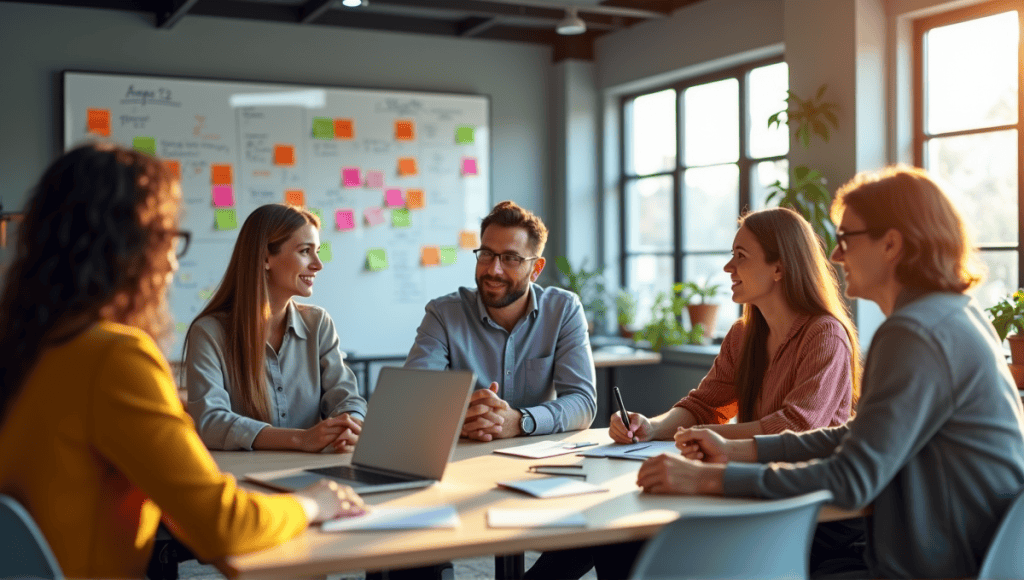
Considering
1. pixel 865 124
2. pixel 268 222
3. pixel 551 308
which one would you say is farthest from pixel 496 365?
pixel 865 124

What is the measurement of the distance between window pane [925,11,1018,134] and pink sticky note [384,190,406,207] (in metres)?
3.00

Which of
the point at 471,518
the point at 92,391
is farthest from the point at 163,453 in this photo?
the point at 471,518

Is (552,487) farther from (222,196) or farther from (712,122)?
(712,122)

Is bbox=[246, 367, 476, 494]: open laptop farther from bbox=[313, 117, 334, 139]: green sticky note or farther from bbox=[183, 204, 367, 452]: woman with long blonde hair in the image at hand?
bbox=[313, 117, 334, 139]: green sticky note

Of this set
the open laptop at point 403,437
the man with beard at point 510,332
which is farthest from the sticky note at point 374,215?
the open laptop at point 403,437

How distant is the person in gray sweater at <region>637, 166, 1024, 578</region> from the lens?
1.60 m

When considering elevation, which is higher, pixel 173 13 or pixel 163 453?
pixel 173 13

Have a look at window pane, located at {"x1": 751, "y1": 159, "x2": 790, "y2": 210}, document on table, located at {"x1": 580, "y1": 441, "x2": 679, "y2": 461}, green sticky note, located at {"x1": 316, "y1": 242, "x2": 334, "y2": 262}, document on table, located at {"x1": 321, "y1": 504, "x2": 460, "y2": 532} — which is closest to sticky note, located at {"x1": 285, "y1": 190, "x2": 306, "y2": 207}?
green sticky note, located at {"x1": 316, "y1": 242, "x2": 334, "y2": 262}

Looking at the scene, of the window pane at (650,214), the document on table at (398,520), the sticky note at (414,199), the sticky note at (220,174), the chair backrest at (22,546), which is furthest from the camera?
the window pane at (650,214)

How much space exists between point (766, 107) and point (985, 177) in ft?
4.49

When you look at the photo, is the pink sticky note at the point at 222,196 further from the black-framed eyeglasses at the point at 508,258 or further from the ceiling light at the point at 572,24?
the black-framed eyeglasses at the point at 508,258

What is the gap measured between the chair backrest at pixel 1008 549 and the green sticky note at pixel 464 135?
15.6ft

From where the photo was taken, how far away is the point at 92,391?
132cm

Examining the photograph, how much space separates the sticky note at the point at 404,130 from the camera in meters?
5.80
